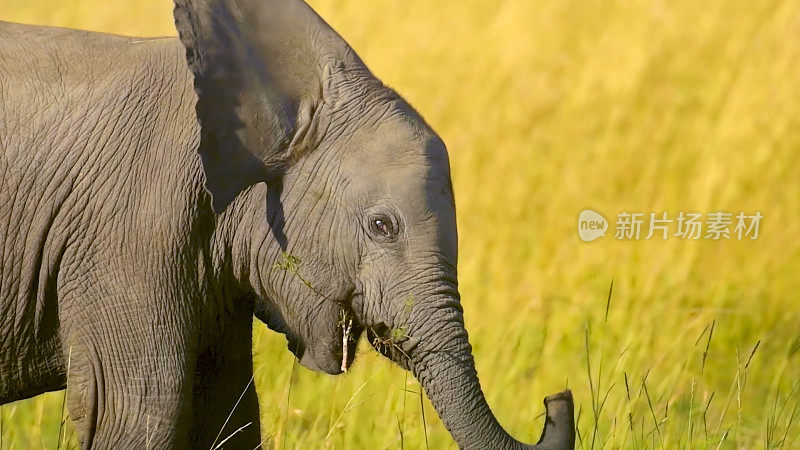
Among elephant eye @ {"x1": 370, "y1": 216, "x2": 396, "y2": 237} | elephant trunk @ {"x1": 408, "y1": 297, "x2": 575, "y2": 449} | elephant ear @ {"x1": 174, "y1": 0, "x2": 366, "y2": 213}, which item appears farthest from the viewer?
elephant ear @ {"x1": 174, "y1": 0, "x2": 366, "y2": 213}

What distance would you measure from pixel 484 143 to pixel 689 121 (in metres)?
1.57

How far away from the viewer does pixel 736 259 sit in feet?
34.7

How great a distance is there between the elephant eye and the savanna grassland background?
277cm

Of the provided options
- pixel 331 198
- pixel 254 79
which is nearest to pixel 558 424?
pixel 331 198

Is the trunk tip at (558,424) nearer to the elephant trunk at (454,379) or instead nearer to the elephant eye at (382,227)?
the elephant trunk at (454,379)

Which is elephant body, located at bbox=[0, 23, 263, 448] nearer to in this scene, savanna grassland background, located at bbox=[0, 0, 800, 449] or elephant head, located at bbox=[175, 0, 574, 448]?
elephant head, located at bbox=[175, 0, 574, 448]

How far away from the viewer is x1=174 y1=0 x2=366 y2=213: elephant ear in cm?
566

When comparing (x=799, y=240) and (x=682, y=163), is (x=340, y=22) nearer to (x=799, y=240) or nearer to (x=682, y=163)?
(x=682, y=163)

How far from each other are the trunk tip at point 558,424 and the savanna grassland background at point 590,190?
2617 millimetres

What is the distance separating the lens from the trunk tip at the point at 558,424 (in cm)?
556

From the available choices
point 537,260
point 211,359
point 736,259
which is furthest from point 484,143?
point 211,359

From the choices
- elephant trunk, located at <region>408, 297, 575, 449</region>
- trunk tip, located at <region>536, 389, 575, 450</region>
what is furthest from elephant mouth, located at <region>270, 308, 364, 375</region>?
trunk tip, located at <region>536, 389, 575, 450</region>

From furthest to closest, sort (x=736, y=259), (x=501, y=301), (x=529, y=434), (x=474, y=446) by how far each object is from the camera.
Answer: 1. (x=736, y=259)
2. (x=501, y=301)
3. (x=529, y=434)
4. (x=474, y=446)

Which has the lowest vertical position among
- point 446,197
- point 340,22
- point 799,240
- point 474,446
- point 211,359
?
point 474,446
